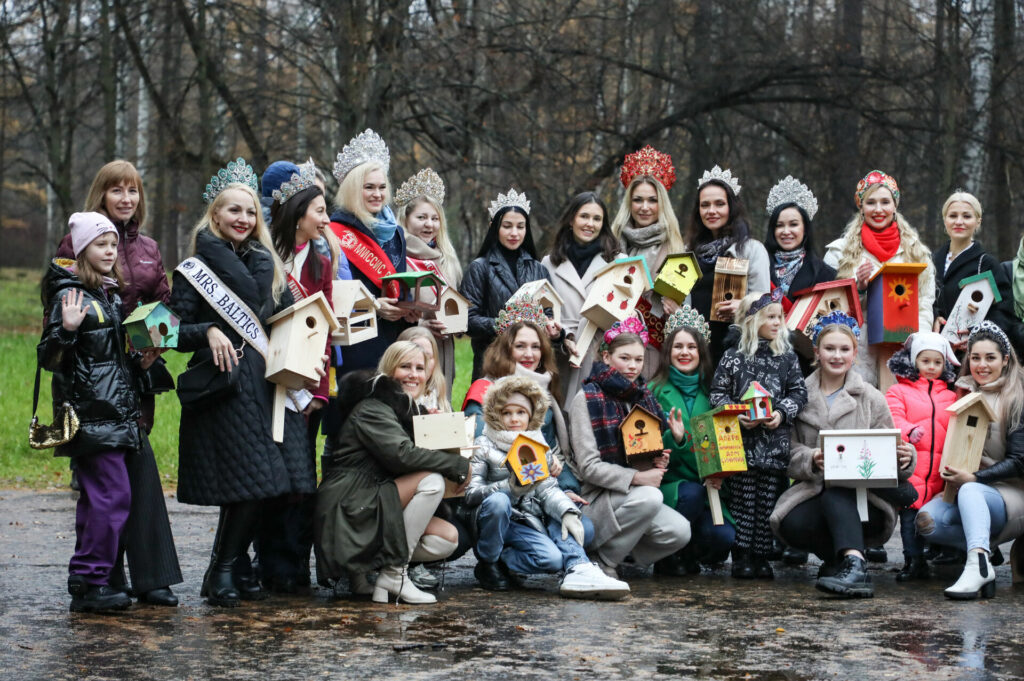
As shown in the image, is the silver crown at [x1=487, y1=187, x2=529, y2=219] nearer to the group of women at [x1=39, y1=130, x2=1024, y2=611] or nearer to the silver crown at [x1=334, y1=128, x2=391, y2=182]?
the group of women at [x1=39, y1=130, x2=1024, y2=611]

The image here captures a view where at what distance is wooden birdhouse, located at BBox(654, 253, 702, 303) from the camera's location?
7.82 metres

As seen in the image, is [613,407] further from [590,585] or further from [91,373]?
[91,373]

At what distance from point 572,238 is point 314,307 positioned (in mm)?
2306

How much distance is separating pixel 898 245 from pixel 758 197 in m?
9.69

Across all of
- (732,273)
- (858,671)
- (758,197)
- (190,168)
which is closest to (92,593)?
(858,671)

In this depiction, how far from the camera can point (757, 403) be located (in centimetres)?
721

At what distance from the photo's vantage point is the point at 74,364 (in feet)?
19.5

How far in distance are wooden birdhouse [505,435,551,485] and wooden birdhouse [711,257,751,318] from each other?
5.22 feet

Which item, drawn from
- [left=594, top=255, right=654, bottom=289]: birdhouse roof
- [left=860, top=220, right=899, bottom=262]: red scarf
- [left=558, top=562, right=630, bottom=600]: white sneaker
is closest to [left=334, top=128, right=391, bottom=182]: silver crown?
[left=594, top=255, right=654, bottom=289]: birdhouse roof

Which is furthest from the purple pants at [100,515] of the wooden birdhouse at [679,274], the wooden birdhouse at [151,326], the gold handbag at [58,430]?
the wooden birdhouse at [679,274]

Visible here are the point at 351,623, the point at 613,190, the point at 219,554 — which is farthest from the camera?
the point at 613,190

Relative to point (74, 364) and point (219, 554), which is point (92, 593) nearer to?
point (219, 554)

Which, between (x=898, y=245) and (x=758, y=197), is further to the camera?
(x=758, y=197)

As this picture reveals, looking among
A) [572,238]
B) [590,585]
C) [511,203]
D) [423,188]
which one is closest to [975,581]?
[590,585]
